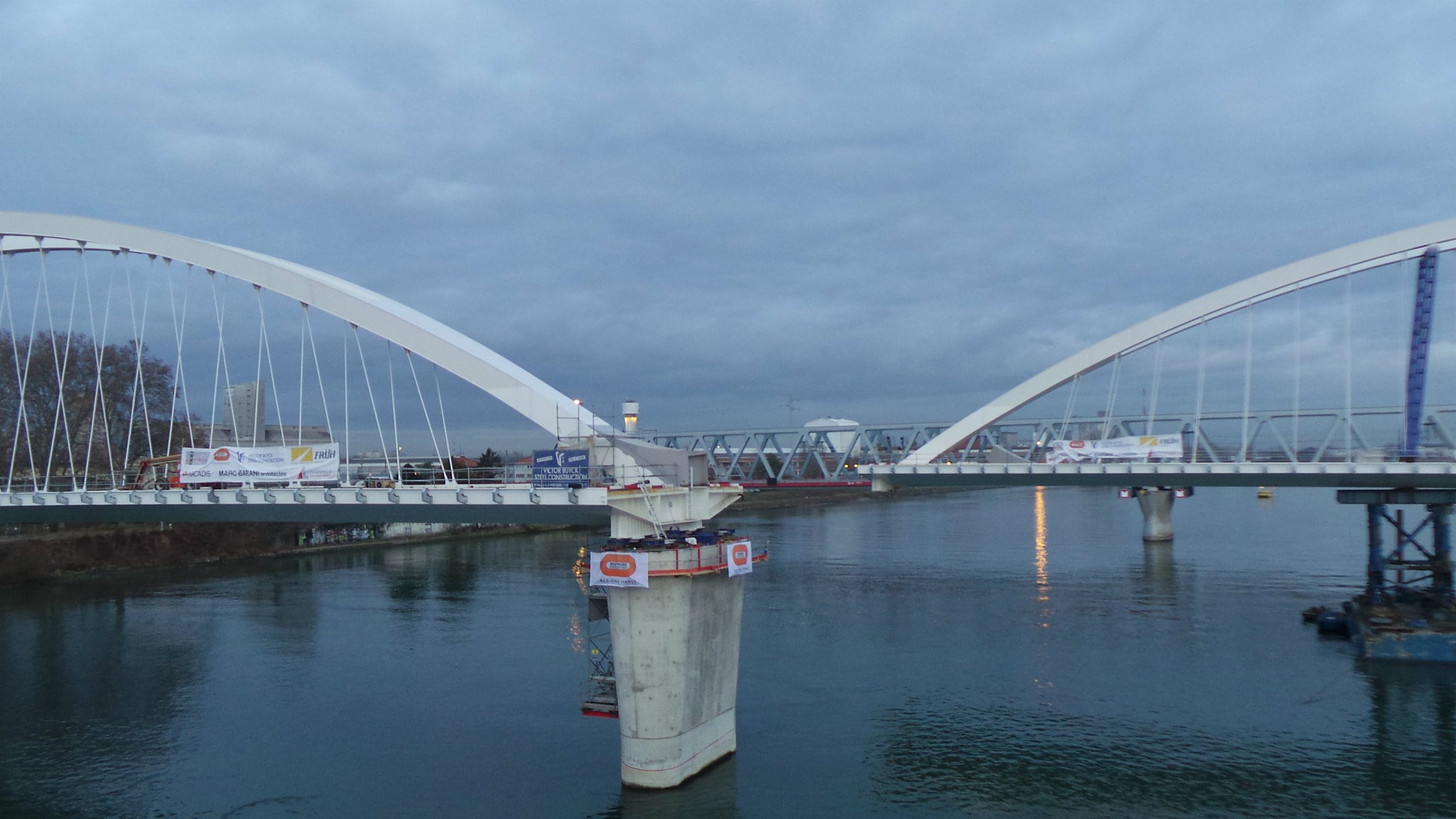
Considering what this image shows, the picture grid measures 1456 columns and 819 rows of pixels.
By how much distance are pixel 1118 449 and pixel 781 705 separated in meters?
18.3

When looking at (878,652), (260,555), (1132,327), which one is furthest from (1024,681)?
(260,555)

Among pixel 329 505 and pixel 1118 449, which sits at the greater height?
pixel 1118 449

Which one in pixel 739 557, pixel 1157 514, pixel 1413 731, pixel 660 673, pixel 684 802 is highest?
pixel 739 557

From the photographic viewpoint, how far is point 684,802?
738 inches

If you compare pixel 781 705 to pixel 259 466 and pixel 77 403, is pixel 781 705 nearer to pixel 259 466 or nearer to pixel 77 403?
pixel 259 466

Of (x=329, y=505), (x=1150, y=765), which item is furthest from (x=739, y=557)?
(x=329, y=505)

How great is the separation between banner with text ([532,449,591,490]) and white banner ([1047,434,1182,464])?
21.6m

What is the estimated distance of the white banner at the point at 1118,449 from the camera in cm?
3547

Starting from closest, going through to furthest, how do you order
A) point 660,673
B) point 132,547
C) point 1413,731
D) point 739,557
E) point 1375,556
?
point 660,673 → point 739,557 → point 1413,731 → point 1375,556 → point 132,547

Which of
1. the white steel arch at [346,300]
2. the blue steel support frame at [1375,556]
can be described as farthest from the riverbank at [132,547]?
the blue steel support frame at [1375,556]

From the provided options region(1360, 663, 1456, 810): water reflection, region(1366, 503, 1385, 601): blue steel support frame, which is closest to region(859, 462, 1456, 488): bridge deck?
region(1366, 503, 1385, 601): blue steel support frame

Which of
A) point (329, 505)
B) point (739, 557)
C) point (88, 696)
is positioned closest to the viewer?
point (739, 557)

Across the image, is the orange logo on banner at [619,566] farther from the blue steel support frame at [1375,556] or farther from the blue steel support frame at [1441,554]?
the blue steel support frame at [1441,554]

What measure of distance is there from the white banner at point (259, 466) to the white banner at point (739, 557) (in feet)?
40.4
